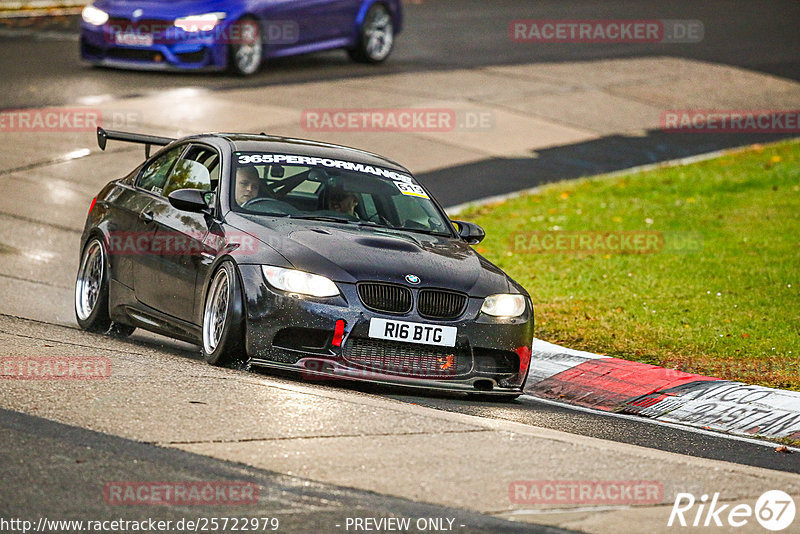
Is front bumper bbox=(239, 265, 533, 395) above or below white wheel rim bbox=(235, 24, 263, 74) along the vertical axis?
below

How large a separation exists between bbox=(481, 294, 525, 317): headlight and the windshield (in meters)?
1.05

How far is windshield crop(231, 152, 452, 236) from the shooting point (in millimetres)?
8992

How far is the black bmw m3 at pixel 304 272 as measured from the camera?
798cm

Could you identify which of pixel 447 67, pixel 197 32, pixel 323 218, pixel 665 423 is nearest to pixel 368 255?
pixel 323 218

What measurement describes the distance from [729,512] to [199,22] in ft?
48.2

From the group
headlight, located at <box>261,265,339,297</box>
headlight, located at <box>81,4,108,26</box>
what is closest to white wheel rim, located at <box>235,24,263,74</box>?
headlight, located at <box>81,4,108,26</box>

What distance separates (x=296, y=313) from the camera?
7910mm

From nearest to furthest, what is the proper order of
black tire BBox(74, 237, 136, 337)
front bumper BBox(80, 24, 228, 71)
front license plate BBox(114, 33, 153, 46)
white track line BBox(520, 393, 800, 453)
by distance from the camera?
white track line BBox(520, 393, 800, 453) → black tire BBox(74, 237, 136, 337) → front license plate BBox(114, 33, 153, 46) → front bumper BBox(80, 24, 228, 71)

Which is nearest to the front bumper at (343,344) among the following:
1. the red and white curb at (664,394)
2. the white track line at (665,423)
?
the white track line at (665,423)

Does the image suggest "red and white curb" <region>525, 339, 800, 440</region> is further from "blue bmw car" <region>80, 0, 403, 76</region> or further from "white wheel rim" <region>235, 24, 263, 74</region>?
"white wheel rim" <region>235, 24, 263, 74</region>

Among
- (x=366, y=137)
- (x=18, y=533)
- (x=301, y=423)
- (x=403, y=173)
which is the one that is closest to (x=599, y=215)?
(x=366, y=137)

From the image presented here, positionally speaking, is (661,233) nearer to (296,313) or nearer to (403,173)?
(403,173)

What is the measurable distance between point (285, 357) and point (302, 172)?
1.70m

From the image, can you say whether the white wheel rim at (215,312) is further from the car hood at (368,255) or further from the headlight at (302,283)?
the headlight at (302,283)
